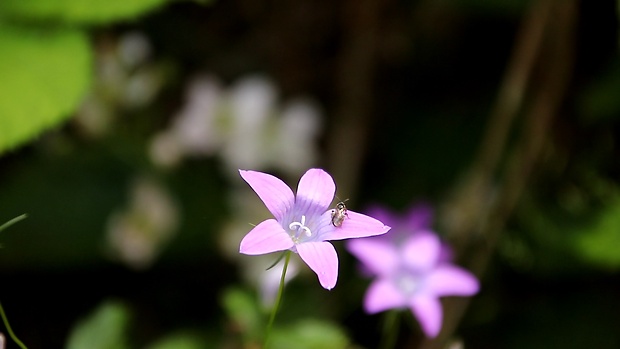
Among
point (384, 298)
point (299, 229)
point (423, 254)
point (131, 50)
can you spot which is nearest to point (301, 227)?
point (299, 229)

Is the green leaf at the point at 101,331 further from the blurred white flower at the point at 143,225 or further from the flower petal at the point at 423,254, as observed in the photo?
the blurred white flower at the point at 143,225

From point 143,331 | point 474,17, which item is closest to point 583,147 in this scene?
point 474,17

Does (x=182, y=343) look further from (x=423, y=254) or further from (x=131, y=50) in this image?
(x=131, y=50)

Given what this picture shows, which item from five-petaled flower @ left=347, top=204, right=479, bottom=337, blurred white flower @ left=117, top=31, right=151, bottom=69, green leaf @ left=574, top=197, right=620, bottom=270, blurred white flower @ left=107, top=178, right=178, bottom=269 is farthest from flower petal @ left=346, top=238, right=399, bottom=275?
blurred white flower @ left=117, top=31, right=151, bottom=69

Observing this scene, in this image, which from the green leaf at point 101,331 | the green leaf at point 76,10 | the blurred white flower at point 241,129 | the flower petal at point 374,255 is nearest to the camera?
the green leaf at point 101,331

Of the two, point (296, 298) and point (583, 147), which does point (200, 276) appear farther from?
point (583, 147)

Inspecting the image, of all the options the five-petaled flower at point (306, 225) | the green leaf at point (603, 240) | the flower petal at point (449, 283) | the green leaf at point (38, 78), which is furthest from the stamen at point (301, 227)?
the green leaf at point (603, 240)

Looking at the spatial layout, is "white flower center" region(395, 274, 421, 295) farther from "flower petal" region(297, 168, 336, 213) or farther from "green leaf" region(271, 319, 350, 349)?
"flower petal" region(297, 168, 336, 213)
